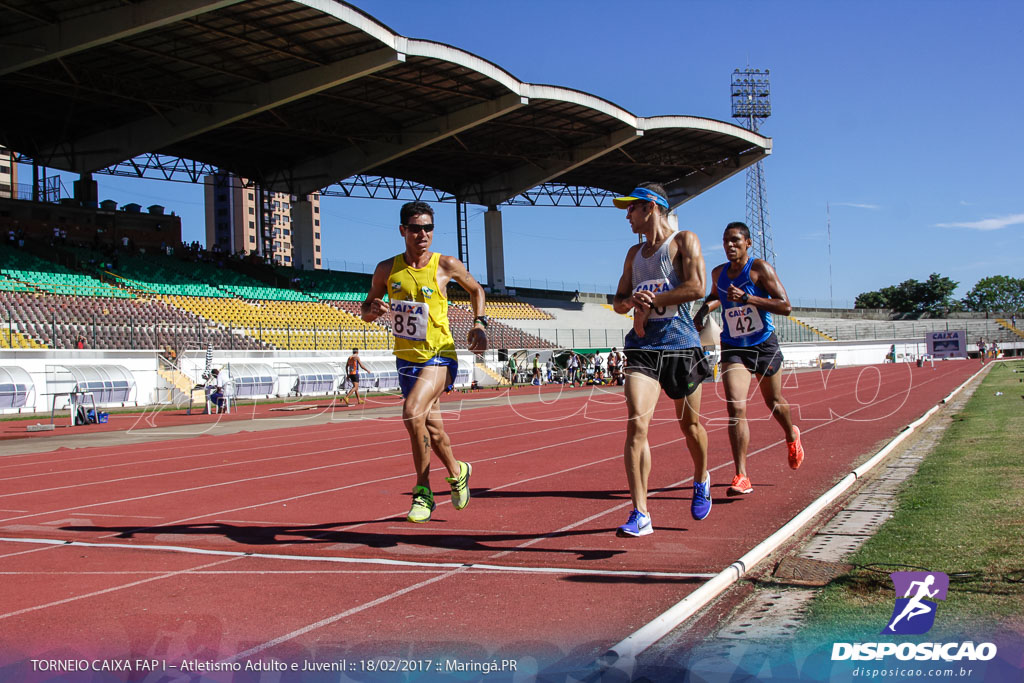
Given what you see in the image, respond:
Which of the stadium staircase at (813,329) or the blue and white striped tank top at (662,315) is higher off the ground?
the stadium staircase at (813,329)

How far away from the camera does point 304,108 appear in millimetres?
42656

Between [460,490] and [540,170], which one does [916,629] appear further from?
[540,170]

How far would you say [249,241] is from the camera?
505ft

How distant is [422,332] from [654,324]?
5.37ft

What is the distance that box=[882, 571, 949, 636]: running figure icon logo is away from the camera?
3.31 metres

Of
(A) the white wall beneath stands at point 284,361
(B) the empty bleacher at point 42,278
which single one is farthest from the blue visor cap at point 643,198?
(B) the empty bleacher at point 42,278

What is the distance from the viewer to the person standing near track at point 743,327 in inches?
275

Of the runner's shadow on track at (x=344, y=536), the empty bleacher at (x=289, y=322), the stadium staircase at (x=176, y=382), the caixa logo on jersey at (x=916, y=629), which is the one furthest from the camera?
the empty bleacher at (x=289, y=322)

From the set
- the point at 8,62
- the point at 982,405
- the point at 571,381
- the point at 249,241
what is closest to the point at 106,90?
the point at 8,62

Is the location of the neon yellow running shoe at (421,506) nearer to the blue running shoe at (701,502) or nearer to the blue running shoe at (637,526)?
the blue running shoe at (637,526)

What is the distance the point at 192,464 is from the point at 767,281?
7922mm

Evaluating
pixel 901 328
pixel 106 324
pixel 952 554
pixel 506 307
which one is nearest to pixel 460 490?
pixel 952 554

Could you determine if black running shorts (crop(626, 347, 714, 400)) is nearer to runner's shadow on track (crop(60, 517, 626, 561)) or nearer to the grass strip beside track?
runner's shadow on track (crop(60, 517, 626, 561))

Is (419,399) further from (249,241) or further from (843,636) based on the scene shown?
(249,241)
